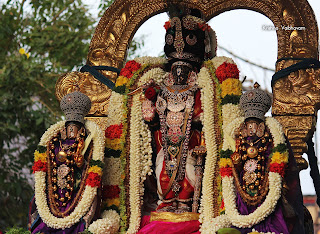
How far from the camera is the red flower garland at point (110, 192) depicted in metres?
8.16

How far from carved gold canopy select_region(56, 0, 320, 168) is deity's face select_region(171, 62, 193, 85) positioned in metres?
0.86

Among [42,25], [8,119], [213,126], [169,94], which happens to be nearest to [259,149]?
[213,126]

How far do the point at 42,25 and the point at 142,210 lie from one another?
23.5 ft

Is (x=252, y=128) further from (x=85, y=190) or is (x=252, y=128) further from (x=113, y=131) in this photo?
(x=85, y=190)

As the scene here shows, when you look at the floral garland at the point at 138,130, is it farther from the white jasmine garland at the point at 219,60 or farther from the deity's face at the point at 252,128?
the deity's face at the point at 252,128

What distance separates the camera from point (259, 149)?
24.4ft

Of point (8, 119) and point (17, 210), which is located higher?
point (8, 119)

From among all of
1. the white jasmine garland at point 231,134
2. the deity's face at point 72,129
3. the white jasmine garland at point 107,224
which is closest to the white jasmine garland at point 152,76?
the deity's face at point 72,129

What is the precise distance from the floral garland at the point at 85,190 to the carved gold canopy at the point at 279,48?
1145 mm

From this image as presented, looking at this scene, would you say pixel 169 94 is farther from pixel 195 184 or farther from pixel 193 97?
pixel 195 184

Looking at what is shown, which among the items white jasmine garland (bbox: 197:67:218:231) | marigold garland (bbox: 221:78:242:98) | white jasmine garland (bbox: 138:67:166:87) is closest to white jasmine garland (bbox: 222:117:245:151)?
white jasmine garland (bbox: 197:67:218:231)

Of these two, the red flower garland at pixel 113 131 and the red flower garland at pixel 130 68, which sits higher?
the red flower garland at pixel 130 68

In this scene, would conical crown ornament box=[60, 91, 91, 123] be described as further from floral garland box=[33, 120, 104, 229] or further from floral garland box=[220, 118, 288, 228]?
floral garland box=[220, 118, 288, 228]

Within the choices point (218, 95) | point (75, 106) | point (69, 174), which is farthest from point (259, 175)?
point (75, 106)
